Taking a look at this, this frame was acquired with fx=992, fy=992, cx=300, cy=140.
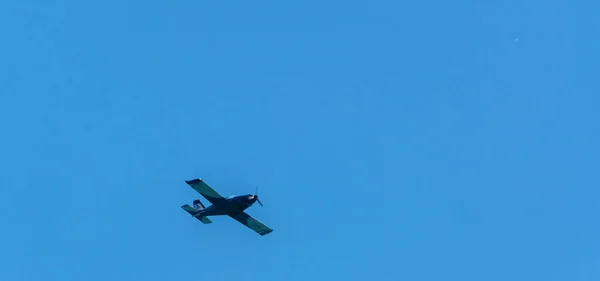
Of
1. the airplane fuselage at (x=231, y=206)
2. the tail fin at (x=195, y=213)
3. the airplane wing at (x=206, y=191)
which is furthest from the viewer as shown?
the tail fin at (x=195, y=213)

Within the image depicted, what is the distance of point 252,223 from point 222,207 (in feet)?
20.7

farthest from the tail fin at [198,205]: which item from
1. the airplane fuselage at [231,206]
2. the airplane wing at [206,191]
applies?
the airplane wing at [206,191]

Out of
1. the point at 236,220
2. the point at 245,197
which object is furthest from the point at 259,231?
the point at 245,197

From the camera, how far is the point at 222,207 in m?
86.8

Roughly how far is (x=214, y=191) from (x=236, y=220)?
7883 millimetres

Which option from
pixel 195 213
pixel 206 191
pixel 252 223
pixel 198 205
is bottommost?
pixel 206 191

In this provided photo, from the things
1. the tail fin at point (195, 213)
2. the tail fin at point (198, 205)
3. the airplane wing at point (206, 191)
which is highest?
the tail fin at point (198, 205)

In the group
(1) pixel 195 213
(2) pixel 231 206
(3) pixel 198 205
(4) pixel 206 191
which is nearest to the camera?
(4) pixel 206 191

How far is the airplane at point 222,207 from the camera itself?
84.3 m

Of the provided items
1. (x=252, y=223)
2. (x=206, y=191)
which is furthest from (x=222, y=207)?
(x=252, y=223)

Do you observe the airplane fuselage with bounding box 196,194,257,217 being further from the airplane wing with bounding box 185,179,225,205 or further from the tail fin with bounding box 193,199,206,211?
the tail fin with bounding box 193,199,206,211

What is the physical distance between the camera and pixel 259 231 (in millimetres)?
93188

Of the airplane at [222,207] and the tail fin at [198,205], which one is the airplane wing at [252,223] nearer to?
the airplane at [222,207]

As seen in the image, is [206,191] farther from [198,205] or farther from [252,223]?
[252,223]
